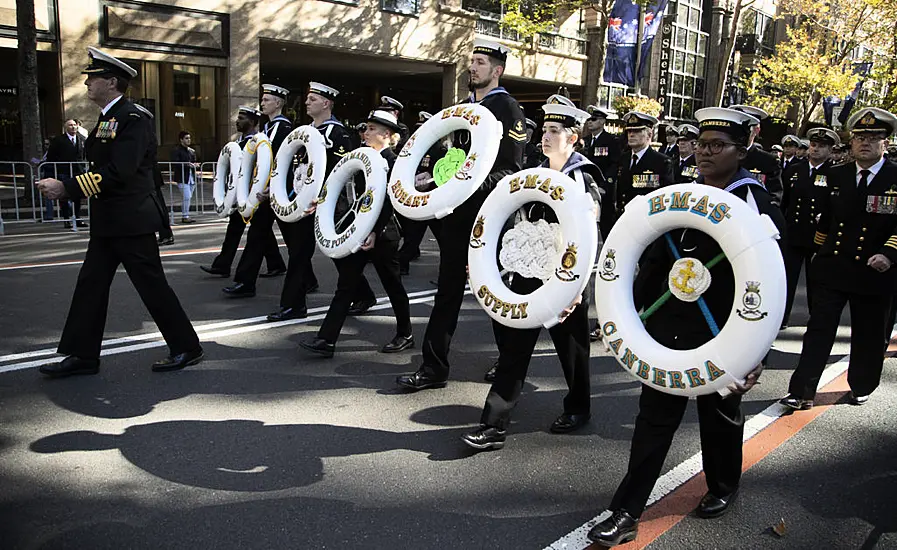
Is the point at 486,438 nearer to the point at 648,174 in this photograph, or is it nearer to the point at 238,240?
the point at 648,174

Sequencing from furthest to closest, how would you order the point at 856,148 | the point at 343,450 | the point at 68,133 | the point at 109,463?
the point at 68,133, the point at 856,148, the point at 343,450, the point at 109,463

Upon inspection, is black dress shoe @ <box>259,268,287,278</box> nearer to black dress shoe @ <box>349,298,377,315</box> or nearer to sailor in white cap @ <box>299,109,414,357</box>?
black dress shoe @ <box>349,298,377,315</box>

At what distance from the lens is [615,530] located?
3115 millimetres

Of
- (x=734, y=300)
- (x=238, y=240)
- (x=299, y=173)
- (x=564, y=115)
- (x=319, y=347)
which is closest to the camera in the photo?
(x=734, y=300)

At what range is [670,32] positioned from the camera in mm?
36094

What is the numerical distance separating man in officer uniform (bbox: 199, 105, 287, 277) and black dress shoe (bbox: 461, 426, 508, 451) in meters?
4.80

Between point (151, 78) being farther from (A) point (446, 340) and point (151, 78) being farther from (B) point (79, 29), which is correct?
(A) point (446, 340)

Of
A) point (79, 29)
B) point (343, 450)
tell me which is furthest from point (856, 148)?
point (79, 29)

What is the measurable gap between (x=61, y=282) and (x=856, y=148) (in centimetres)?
769

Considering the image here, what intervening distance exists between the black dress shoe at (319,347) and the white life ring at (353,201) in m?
0.68

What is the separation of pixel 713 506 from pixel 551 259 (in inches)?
58.4

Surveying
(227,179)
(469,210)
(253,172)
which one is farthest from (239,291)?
(469,210)

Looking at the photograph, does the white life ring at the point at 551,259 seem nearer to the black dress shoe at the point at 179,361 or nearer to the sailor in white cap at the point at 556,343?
the sailor in white cap at the point at 556,343

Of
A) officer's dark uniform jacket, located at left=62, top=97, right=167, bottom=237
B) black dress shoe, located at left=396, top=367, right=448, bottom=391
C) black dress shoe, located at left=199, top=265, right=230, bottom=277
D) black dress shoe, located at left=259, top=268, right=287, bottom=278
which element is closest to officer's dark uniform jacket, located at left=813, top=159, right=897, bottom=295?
black dress shoe, located at left=396, top=367, right=448, bottom=391
